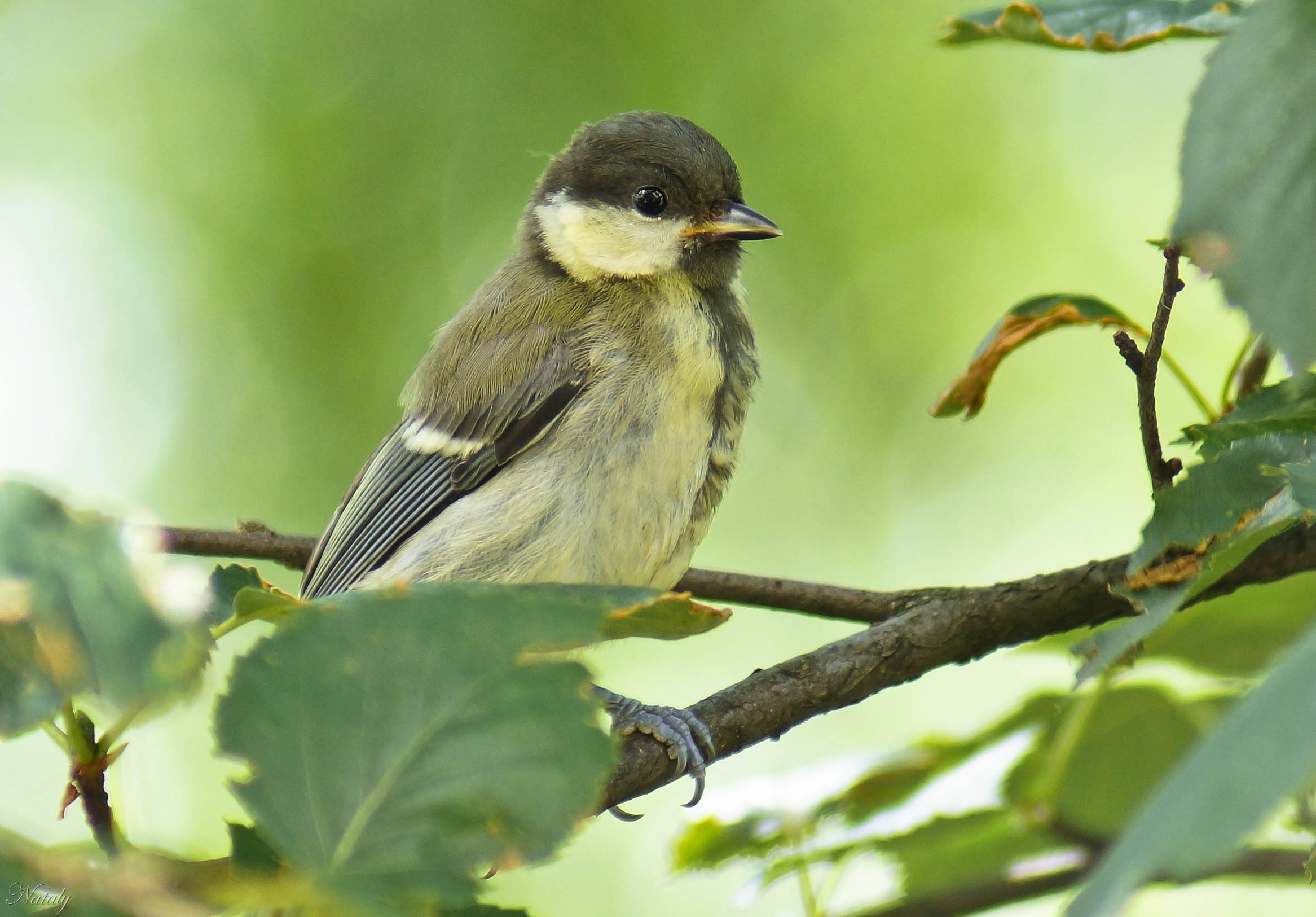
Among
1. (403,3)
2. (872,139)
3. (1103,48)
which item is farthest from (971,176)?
(1103,48)

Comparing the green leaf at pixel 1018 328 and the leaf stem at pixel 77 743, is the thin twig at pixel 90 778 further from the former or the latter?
the green leaf at pixel 1018 328

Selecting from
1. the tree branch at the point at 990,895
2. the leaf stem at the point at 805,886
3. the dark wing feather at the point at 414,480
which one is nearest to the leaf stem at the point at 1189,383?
the tree branch at the point at 990,895

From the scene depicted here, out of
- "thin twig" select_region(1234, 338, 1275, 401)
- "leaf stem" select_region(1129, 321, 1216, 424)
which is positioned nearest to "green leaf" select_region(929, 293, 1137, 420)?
"leaf stem" select_region(1129, 321, 1216, 424)

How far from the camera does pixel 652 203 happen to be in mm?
2146

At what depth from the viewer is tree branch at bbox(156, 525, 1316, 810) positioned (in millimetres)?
1249

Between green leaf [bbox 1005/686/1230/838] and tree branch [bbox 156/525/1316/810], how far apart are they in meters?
0.11

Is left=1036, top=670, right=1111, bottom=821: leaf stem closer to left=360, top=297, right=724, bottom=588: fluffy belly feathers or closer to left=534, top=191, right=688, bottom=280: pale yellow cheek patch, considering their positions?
left=360, top=297, right=724, bottom=588: fluffy belly feathers

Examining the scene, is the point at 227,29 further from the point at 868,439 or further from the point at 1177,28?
the point at 1177,28

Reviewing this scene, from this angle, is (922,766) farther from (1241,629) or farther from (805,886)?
(1241,629)

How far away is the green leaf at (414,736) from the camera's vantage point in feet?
1.91

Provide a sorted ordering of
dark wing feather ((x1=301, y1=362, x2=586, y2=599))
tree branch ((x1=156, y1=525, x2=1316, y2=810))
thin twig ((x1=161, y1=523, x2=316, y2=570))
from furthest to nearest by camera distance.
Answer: dark wing feather ((x1=301, y1=362, x2=586, y2=599))
thin twig ((x1=161, y1=523, x2=316, y2=570))
tree branch ((x1=156, y1=525, x2=1316, y2=810))

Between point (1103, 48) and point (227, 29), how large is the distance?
3.37 metres

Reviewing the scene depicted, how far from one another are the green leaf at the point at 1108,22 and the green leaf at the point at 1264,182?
1.18ft

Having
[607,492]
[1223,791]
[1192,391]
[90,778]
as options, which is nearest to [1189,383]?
[1192,391]
